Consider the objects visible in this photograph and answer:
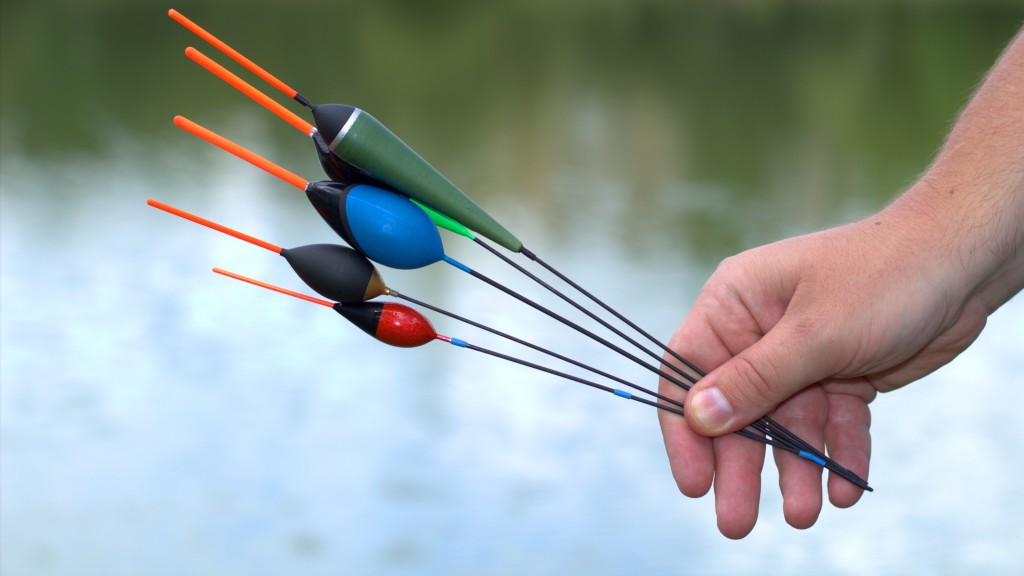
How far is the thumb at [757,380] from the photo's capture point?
37.0 inches

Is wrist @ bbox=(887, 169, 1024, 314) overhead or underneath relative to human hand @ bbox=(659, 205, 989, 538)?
overhead

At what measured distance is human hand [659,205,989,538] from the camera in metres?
0.94

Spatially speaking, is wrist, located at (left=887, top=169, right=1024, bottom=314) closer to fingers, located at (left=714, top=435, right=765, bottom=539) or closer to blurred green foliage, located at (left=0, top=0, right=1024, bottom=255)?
fingers, located at (left=714, top=435, right=765, bottom=539)

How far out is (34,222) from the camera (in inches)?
155

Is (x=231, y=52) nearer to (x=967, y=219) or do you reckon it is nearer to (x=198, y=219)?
(x=198, y=219)

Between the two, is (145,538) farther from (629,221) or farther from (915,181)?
(629,221)

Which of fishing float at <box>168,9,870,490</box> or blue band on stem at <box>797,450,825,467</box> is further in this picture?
blue band on stem at <box>797,450,825,467</box>

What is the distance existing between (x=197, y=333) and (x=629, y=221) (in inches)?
68.4

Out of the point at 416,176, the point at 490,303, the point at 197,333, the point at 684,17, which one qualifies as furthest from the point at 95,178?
the point at 684,17

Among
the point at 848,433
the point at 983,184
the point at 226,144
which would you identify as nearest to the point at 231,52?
the point at 226,144

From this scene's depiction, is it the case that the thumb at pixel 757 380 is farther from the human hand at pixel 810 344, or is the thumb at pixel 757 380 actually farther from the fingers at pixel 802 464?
the fingers at pixel 802 464

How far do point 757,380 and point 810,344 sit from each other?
0.05 m

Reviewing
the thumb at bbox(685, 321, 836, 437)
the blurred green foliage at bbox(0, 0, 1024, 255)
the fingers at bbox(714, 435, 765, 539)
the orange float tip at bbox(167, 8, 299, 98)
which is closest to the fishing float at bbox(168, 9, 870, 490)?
the orange float tip at bbox(167, 8, 299, 98)

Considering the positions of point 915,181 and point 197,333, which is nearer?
point 915,181
